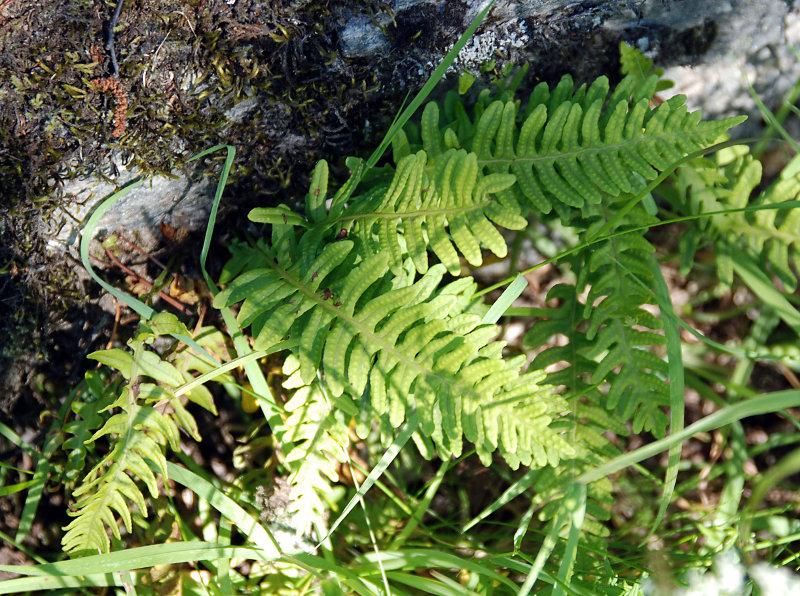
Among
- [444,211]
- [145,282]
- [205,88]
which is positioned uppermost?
[205,88]

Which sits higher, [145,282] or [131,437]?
[145,282]

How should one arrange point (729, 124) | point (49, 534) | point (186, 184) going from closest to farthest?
point (729, 124), point (186, 184), point (49, 534)

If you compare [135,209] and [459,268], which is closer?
[459,268]

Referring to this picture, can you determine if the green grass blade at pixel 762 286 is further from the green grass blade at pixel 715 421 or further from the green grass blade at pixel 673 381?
the green grass blade at pixel 715 421

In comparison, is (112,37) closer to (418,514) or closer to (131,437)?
(131,437)

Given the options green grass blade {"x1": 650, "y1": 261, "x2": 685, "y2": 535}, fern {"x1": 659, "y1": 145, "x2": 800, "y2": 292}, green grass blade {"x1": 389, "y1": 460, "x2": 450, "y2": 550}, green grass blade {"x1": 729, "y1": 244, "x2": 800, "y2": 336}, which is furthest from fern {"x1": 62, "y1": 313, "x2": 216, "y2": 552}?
green grass blade {"x1": 729, "y1": 244, "x2": 800, "y2": 336}

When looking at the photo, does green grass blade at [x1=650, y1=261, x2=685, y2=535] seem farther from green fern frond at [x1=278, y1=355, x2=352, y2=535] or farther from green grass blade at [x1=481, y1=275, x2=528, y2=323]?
green fern frond at [x1=278, y1=355, x2=352, y2=535]

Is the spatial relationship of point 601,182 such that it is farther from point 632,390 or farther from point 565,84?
point 632,390

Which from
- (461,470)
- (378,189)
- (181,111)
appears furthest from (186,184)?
(461,470)

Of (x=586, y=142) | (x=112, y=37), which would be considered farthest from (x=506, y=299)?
(x=112, y=37)
